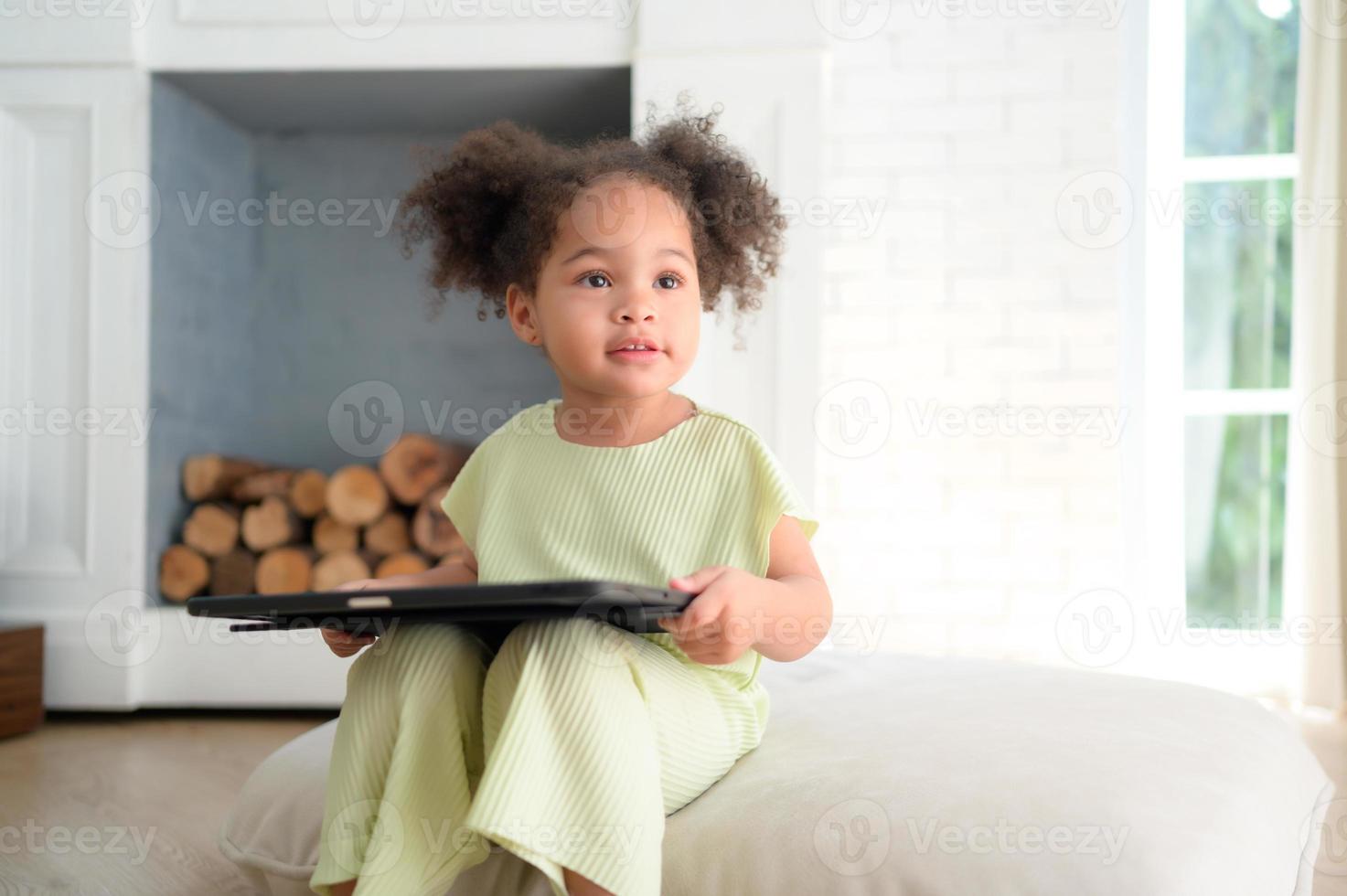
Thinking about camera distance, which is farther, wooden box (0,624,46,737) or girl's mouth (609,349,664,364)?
wooden box (0,624,46,737)

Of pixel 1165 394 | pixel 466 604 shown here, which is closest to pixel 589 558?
pixel 466 604

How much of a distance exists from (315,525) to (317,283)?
569 millimetres

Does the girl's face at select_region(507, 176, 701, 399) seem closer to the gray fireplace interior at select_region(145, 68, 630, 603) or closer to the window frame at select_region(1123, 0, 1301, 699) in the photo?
the gray fireplace interior at select_region(145, 68, 630, 603)

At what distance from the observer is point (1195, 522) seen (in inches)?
112

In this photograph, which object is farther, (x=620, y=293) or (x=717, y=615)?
(x=620, y=293)

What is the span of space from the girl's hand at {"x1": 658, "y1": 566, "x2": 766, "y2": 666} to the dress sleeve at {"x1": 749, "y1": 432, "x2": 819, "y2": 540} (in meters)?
0.11

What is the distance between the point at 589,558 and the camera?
1.01 m

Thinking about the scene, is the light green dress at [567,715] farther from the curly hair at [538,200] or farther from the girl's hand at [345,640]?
the curly hair at [538,200]

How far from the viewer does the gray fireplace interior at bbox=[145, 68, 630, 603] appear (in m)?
2.37

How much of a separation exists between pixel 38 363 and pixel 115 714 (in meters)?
0.68

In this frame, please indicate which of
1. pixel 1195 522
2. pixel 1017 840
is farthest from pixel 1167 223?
pixel 1017 840

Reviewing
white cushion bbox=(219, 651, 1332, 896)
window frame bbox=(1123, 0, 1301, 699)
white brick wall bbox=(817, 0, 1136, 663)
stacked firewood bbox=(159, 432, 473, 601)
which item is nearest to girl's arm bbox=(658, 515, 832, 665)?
white cushion bbox=(219, 651, 1332, 896)

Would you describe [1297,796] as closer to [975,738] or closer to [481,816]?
[975,738]

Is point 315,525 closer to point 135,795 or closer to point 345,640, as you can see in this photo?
point 135,795
